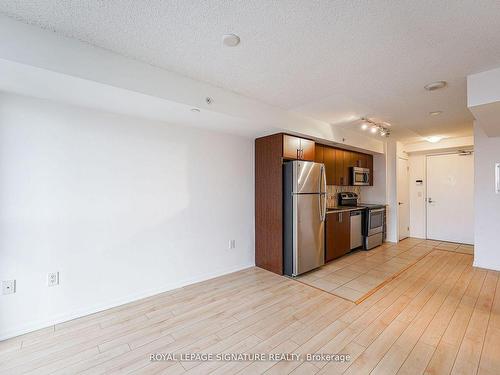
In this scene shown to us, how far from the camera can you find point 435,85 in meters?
2.56

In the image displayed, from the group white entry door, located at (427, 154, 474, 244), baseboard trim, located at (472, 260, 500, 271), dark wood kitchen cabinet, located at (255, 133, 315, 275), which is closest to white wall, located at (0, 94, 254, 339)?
dark wood kitchen cabinet, located at (255, 133, 315, 275)

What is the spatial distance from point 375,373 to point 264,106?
2859 mm

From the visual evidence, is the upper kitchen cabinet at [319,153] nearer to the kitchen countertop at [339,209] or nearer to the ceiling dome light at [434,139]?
the kitchen countertop at [339,209]

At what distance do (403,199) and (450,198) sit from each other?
3.09 feet

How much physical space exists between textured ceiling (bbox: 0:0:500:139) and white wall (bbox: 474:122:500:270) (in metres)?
1.79

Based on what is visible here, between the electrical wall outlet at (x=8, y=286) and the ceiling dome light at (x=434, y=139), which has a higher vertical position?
the ceiling dome light at (x=434, y=139)

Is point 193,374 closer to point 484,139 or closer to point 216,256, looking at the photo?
point 216,256

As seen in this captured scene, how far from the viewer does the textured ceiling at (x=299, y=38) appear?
150 cm

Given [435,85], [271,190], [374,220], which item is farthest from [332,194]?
[435,85]

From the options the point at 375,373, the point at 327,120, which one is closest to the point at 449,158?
the point at 327,120

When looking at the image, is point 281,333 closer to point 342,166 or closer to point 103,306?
point 103,306

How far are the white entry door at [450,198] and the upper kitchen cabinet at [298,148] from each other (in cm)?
394

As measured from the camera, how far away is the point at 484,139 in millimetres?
3793

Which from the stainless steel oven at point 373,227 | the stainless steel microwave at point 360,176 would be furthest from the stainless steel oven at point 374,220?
the stainless steel microwave at point 360,176
